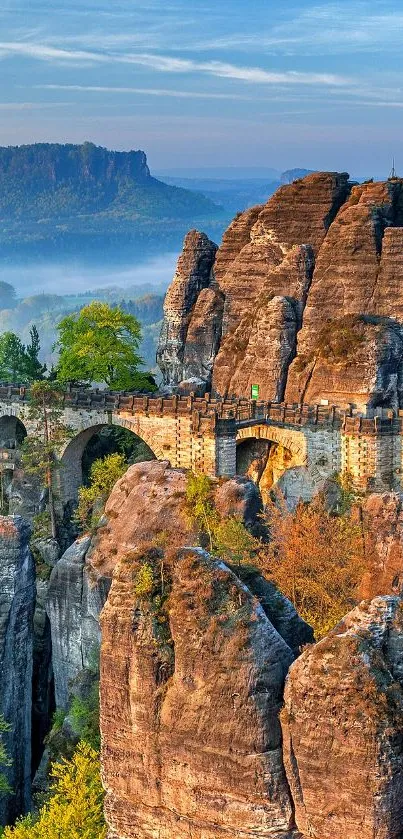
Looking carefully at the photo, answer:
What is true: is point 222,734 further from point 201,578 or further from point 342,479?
point 342,479

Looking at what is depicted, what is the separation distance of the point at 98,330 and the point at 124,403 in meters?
Result: 9.38

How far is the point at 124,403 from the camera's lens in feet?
216

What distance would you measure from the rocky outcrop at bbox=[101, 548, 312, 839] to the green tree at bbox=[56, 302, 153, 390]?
151 feet

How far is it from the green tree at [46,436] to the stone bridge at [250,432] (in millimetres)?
561

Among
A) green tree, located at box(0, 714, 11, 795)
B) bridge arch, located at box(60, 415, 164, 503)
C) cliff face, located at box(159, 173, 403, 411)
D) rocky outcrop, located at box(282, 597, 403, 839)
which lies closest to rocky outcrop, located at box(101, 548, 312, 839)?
rocky outcrop, located at box(282, 597, 403, 839)

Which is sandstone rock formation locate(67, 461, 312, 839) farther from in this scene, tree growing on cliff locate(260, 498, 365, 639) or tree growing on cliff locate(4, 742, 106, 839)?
tree growing on cliff locate(260, 498, 365, 639)

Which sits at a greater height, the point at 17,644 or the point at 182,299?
the point at 182,299

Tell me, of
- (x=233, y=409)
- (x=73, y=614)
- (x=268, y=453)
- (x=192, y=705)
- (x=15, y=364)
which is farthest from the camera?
(x=15, y=364)

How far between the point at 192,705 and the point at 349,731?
337cm

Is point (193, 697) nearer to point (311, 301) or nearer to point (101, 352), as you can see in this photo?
point (311, 301)

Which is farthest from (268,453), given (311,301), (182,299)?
(182,299)

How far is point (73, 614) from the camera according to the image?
170 ft

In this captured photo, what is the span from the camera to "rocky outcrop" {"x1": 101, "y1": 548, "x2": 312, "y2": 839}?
80.5ft

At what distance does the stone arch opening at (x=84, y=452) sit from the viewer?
67688mm
